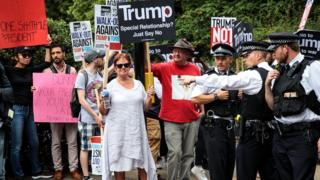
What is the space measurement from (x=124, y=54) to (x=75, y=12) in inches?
873

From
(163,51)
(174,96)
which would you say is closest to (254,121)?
(174,96)

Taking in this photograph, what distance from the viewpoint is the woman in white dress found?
26.5ft

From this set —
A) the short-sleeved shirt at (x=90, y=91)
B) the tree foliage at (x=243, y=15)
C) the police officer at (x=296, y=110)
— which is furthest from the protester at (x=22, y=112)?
the tree foliage at (x=243, y=15)

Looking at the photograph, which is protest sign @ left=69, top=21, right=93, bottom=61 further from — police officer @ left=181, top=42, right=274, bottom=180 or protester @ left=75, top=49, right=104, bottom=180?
police officer @ left=181, top=42, right=274, bottom=180

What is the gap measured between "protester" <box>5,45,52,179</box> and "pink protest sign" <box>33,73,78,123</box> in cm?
13

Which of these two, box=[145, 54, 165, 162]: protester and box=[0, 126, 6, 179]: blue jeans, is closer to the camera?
box=[0, 126, 6, 179]: blue jeans

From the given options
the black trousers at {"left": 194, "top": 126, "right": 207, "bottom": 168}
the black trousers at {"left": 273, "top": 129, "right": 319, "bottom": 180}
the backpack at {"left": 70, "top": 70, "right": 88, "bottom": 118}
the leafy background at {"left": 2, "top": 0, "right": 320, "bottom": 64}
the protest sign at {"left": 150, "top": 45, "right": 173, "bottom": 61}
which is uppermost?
the leafy background at {"left": 2, "top": 0, "right": 320, "bottom": 64}

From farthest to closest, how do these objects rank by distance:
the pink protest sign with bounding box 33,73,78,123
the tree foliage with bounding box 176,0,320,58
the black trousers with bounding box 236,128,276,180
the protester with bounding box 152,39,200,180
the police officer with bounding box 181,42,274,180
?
1. the tree foliage with bounding box 176,0,320,58
2. the pink protest sign with bounding box 33,73,78,123
3. the protester with bounding box 152,39,200,180
4. the black trousers with bounding box 236,128,276,180
5. the police officer with bounding box 181,42,274,180

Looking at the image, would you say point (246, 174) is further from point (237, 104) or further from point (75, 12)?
point (75, 12)

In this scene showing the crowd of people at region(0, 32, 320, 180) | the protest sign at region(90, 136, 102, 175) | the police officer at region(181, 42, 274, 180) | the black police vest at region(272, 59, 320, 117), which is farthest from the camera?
the protest sign at region(90, 136, 102, 175)

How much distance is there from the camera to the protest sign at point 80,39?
10.9m

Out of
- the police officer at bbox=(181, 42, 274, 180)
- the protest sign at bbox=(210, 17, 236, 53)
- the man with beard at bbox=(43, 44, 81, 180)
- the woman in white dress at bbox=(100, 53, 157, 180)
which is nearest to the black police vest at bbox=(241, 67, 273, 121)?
the police officer at bbox=(181, 42, 274, 180)

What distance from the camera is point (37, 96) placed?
10234 millimetres

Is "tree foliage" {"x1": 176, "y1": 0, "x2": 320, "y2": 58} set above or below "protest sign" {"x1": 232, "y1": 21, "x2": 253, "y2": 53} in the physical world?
above
